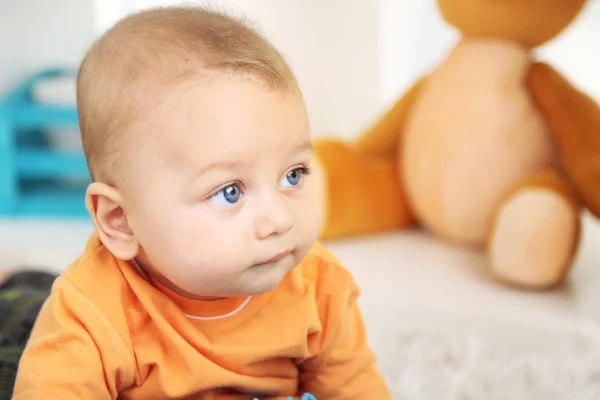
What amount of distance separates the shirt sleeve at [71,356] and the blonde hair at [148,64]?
0.12 meters

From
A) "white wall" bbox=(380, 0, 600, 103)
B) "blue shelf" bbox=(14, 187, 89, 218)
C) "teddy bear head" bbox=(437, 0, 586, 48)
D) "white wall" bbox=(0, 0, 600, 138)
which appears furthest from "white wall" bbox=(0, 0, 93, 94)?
"teddy bear head" bbox=(437, 0, 586, 48)

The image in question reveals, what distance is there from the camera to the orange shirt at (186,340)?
0.64 m

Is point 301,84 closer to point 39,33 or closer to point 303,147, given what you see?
point 39,33

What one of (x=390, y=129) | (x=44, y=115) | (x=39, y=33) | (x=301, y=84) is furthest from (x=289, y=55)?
(x=39, y=33)

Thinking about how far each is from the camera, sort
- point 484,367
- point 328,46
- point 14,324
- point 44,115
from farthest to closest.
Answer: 1. point 328,46
2. point 44,115
3. point 484,367
4. point 14,324

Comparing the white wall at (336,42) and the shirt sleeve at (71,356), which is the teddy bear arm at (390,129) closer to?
the white wall at (336,42)

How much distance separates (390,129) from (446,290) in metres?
0.42

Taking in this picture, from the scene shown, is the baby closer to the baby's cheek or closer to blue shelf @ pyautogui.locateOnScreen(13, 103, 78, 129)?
the baby's cheek

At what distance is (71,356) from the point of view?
0.63 metres

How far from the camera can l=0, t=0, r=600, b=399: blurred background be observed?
142 cm

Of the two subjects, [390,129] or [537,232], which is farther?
[390,129]

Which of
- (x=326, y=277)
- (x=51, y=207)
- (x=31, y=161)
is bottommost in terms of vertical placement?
A: (x=51, y=207)

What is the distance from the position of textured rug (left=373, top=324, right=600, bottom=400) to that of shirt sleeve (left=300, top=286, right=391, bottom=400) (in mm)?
234

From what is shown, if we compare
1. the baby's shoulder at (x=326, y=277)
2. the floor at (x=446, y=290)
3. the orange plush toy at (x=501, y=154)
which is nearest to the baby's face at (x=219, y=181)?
the baby's shoulder at (x=326, y=277)
